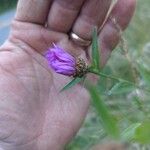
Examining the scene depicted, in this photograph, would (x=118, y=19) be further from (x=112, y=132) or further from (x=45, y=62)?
(x=112, y=132)

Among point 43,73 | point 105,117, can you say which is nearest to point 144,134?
point 105,117

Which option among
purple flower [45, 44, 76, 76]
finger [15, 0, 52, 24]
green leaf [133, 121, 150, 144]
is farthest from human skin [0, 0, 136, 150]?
green leaf [133, 121, 150, 144]

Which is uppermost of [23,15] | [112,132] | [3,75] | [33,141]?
[112,132]

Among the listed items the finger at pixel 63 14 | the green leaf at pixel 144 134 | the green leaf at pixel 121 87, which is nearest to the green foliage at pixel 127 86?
the green leaf at pixel 121 87

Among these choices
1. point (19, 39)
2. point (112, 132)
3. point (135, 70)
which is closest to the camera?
point (112, 132)

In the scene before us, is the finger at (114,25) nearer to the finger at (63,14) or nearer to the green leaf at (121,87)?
the finger at (63,14)

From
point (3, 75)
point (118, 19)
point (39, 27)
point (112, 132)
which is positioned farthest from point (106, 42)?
point (112, 132)
